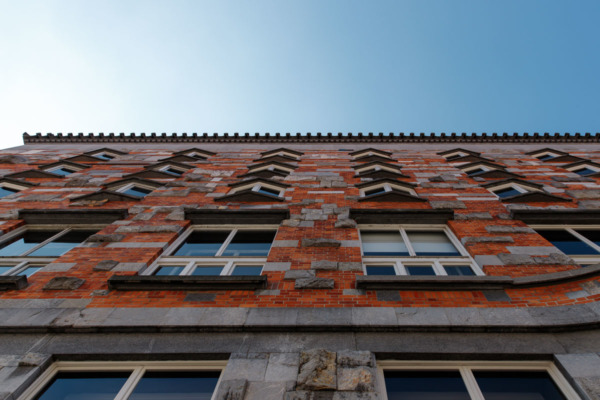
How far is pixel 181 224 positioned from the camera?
347 inches

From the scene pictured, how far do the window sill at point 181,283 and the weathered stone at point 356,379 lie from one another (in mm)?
2227

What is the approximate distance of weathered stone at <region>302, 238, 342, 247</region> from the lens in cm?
751

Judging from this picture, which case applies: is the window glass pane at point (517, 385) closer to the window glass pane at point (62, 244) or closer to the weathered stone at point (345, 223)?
the weathered stone at point (345, 223)

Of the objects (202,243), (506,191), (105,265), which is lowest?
(202,243)

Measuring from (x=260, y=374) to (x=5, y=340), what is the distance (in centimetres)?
391

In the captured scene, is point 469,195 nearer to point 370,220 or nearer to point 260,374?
point 370,220

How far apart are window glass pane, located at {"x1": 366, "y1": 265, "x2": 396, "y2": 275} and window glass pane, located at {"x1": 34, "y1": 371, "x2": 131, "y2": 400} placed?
456 cm

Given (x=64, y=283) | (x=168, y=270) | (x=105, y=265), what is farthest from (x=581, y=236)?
(x=64, y=283)

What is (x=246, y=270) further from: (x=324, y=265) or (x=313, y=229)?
(x=313, y=229)

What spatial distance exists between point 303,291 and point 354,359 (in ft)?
5.57

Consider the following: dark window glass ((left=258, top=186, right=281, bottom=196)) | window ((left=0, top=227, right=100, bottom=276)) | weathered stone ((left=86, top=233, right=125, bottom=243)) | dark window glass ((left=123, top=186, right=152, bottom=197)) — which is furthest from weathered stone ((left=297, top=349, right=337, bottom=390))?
dark window glass ((left=123, top=186, right=152, bottom=197))

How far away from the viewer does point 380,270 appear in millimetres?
7074

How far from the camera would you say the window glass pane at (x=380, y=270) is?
6.98 metres

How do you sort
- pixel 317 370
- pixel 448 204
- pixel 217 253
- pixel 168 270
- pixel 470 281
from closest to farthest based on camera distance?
pixel 317 370 < pixel 470 281 < pixel 168 270 < pixel 217 253 < pixel 448 204
